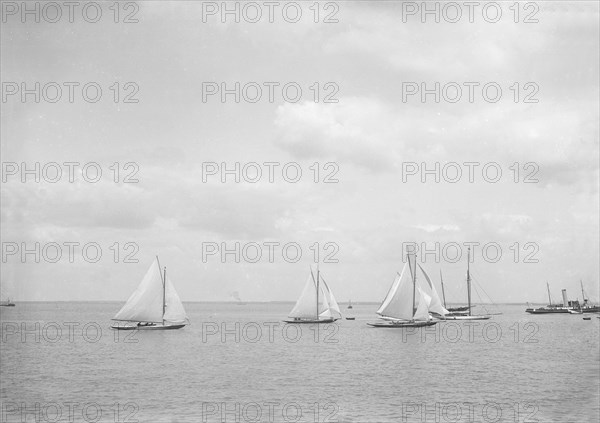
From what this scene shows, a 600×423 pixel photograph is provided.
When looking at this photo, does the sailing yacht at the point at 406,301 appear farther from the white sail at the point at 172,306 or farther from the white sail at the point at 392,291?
the white sail at the point at 172,306

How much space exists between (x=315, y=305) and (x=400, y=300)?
20.4m

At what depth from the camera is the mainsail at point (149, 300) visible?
91625 mm

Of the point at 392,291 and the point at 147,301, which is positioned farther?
the point at 392,291

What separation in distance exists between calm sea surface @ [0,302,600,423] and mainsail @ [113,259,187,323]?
11.7ft

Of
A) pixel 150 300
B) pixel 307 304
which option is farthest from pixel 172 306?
pixel 307 304

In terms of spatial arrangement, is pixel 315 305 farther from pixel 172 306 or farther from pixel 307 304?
pixel 172 306

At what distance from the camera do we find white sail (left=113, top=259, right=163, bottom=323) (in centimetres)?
9169

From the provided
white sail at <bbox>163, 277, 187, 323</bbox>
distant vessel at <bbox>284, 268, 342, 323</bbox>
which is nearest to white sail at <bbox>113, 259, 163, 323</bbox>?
white sail at <bbox>163, 277, 187, 323</bbox>

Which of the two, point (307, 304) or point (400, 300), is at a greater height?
point (400, 300)

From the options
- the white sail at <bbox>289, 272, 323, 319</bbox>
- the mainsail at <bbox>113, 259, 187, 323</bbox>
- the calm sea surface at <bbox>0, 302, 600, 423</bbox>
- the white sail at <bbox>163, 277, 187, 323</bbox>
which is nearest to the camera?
the calm sea surface at <bbox>0, 302, 600, 423</bbox>

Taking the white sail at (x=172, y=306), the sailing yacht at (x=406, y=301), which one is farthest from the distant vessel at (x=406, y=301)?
the white sail at (x=172, y=306)

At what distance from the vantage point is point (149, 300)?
307ft

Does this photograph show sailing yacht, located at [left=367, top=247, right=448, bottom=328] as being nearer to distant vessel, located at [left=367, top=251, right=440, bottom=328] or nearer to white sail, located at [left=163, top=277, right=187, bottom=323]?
distant vessel, located at [left=367, top=251, right=440, bottom=328]

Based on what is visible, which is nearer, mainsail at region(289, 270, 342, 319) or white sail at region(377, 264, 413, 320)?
white sail at region(377, 264, 413, 320)
